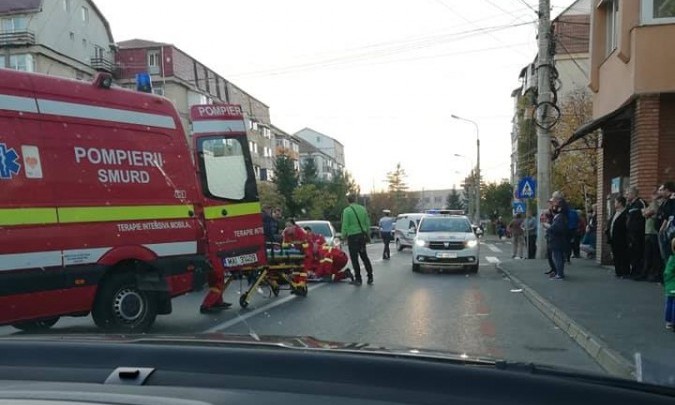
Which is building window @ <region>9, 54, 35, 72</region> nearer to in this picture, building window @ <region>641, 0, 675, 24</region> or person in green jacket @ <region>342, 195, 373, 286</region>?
person in green jacket @ <region>342, 195, 373, 286</region>

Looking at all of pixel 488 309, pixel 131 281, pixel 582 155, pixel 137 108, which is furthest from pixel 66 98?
pixel 582 155

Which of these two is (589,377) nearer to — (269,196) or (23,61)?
(23,61)

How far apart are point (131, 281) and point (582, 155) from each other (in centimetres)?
3286

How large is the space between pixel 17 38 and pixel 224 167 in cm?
3487

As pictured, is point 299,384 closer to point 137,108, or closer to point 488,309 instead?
point 137,108

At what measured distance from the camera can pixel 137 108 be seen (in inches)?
316

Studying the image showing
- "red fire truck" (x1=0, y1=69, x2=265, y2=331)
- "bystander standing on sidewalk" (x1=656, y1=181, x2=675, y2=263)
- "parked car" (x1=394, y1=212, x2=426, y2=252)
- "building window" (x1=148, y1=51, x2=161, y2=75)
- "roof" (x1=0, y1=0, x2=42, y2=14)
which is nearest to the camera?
"red fire truck" (x1=0, y1=69, x2=265, y2=331)

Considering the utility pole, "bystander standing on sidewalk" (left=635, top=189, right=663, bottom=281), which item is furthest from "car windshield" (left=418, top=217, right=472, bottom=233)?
"bystander standing on sidewalk" (left=635, top=189, right=663, bottom=281)

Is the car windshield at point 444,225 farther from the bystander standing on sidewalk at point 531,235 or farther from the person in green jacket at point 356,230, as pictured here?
the person in green jacket at point 356,230

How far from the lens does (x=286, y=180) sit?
62688mm

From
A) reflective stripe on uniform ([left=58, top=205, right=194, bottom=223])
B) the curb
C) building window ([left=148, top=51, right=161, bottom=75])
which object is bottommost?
the curb

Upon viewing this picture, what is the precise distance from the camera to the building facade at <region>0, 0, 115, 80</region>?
39.4 metres

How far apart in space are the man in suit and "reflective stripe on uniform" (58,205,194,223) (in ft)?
31.0

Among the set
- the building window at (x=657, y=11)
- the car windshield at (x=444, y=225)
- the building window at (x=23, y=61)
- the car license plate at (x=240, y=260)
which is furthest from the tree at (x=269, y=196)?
the car license plate at (x=240, y=260)
